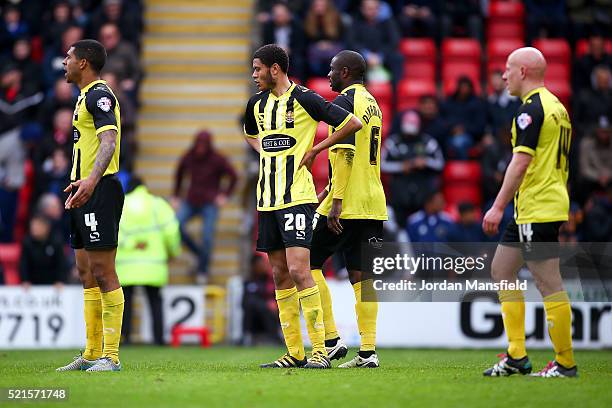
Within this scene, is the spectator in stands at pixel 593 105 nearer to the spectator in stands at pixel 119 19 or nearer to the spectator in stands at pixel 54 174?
the spectator in stands at pixel 119 19

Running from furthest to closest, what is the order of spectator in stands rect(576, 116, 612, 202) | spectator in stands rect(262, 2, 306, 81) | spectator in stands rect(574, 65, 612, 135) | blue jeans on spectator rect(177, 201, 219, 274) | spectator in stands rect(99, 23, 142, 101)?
spectator in stands rect(262, 2, 306, 81)
spectator in stands rect(99, 23, 142, 101)
spectator in stands rect(574, 65, 612, 135)
spectator in stands rect(576, 116, 612, 202)
blue jeans on spectator rect(177, 201, 219, 274)

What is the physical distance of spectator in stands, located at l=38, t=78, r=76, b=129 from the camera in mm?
17516

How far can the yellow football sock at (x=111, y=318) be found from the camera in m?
9.05

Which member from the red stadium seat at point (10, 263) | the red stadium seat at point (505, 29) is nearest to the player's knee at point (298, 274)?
the red stadium seat at point (10, 263)

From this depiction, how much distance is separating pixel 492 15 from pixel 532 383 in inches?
516

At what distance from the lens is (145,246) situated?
15.5 m

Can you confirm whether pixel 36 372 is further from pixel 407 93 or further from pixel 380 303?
pixel 407 93

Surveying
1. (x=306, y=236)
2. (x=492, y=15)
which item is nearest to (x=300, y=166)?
(x=306, y=236)

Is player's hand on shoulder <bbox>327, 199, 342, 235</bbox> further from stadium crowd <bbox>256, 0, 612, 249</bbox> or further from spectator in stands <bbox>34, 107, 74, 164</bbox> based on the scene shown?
spectator in stands <bbox>34, 107, 74, 164</bbox>

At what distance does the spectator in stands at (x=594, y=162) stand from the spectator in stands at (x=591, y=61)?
172cm

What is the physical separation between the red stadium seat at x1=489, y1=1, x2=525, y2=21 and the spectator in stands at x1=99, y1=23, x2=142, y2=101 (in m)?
6.23

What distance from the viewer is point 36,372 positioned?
9.20 m

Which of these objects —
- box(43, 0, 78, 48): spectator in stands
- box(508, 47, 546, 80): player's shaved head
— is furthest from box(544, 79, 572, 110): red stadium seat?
box(508, 47, 546, 80): player's shaved head

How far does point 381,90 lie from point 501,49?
2.47 metres
